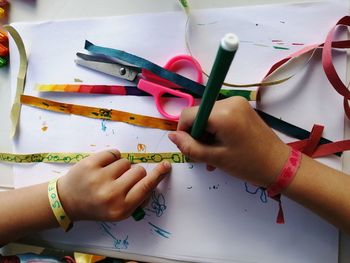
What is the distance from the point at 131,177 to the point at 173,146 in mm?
79

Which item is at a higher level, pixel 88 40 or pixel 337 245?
pixel 88 40

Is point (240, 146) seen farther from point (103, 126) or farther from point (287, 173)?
point (103, 126)

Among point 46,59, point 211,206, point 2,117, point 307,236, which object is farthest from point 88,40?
point 307,236

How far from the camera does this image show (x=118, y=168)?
54 cm

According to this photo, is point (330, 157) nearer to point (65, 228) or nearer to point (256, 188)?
point (256, 188)

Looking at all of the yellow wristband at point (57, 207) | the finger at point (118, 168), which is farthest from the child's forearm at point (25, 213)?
the finger at point (118, 168)

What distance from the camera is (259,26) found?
52cm

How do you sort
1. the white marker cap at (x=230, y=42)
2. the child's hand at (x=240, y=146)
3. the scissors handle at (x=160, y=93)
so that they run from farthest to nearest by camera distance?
the scissors handle at (x=160, y=93) → the child's hand at (x=240, y=146) → the white marker cap at (x=230, y=42)

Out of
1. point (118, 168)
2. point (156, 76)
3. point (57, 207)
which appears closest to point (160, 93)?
point (156, 76)

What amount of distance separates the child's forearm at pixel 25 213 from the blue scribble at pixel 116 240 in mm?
76

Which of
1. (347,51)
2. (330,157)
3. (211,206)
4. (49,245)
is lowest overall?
(49,245)

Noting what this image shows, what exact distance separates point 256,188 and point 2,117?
465 millimetres

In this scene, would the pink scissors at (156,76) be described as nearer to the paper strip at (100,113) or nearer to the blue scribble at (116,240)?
the paper strip at (100,113)

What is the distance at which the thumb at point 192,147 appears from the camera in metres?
0.45
